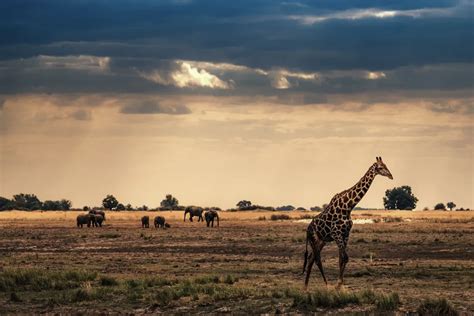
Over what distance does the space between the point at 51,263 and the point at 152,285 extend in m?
13.1

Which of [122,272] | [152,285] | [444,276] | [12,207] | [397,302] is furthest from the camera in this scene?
[12,207]

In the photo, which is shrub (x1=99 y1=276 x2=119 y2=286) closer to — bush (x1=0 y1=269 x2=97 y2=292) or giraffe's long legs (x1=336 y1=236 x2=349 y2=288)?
bush (x1=0 y1=269 x2=97 y2=292)

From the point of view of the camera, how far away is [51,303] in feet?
84.2

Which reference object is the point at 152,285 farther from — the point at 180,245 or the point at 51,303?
the point at 180,245

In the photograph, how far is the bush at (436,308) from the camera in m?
21.0

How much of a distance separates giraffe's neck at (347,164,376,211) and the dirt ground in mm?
2547

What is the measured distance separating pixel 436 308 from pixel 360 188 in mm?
7350

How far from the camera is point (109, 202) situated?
171 m

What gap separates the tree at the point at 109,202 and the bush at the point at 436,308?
15098 cm

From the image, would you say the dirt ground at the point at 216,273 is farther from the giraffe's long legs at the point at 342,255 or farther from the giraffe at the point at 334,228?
the giraffe at the point at 334,228

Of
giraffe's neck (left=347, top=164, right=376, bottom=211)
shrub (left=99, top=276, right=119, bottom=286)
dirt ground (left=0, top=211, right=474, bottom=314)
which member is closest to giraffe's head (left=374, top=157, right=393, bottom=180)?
giraffe's neck (left=347, top=164, right=376, bottom=211)

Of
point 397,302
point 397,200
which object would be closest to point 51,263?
point 397,302

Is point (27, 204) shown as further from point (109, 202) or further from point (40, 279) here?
point (40, 279)

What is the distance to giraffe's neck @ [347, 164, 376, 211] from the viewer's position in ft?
90.4
